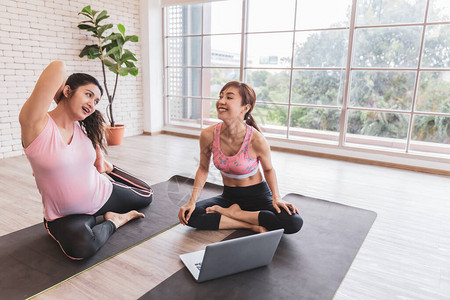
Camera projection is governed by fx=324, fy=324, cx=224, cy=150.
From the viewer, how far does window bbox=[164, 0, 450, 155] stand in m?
3.49

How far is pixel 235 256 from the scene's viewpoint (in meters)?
1.44

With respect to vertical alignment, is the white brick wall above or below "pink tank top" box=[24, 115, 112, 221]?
above

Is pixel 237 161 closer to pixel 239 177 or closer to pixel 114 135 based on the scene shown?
pixel 239 177

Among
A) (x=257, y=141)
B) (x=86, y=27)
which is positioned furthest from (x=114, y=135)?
(x=257, y=141)

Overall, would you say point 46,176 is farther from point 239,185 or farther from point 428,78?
point 428,78

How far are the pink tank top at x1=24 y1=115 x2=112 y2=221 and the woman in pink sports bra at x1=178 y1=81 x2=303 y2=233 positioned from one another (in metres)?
0.53

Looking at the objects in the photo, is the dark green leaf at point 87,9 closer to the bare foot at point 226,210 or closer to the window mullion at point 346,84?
the window mullion at point 346,84

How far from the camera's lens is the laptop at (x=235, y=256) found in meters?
1.36

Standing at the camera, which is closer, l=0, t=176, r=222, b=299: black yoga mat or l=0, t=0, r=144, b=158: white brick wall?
l=0, t=176, r=222, b=299: black yoga mat

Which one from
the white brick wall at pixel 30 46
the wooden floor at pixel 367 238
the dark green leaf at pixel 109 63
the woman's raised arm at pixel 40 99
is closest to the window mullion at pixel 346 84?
the wooden floor at pixel 367 238

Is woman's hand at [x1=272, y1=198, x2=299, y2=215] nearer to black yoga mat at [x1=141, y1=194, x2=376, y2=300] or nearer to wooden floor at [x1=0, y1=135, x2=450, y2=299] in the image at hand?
black yoga mat at [x1=141, y1=194, x2=376, y2=300]

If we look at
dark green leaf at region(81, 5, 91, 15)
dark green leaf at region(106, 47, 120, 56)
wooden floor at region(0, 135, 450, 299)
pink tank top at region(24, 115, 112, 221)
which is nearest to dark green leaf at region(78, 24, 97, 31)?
dark green leaf at region(81, 5, 91, 15)

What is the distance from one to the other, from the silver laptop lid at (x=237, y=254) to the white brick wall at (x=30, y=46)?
11.0 feet

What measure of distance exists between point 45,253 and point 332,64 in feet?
11.8
